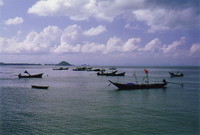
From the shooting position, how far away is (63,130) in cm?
1648

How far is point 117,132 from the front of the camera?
1612 centimetres

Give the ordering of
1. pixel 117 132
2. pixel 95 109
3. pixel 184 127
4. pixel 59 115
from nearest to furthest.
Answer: pixel 117 132 → pixel 184 127 → pixel 59 115 → pixel 95 109

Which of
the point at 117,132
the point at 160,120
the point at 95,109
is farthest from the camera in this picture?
the point at 95,109

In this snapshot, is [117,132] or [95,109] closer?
[117,132]

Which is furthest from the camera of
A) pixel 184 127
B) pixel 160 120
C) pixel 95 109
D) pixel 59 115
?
pixel 95 109

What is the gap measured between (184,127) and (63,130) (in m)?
10.7

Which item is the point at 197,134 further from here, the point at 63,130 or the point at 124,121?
the point at 63,130

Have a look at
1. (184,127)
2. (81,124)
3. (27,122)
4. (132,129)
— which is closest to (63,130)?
(81,124)

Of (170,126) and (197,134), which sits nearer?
(197,134)

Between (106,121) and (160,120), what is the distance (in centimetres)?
531

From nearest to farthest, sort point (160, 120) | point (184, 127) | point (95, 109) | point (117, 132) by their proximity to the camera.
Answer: point (117, 132)
point (184, 127)
point (160, 120)
point (95, 109)

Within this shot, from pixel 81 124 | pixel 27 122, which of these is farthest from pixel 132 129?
pixel 27 122

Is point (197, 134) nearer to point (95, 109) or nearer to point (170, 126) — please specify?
point (170, 126)

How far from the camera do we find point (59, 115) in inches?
824
